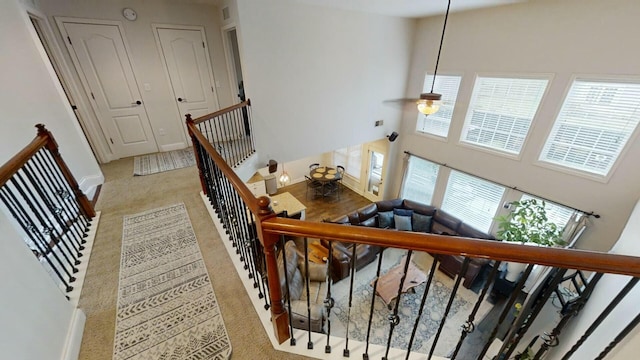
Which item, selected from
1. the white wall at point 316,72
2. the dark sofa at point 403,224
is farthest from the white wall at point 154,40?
the dark sofa at point 403,224

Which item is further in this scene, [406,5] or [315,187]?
[315,187]

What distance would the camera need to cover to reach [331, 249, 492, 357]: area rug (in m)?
3.68

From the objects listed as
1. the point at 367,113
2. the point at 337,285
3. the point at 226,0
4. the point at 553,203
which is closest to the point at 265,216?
the point at 337,285

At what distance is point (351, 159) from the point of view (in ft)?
27.2

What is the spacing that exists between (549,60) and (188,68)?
247 inches

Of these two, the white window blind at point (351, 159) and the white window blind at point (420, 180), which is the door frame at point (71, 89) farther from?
the white window blind at point (420, 180)

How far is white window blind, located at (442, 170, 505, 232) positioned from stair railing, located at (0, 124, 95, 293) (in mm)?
6510

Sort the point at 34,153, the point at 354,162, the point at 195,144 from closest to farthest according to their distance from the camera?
1. the point at 34,153
2. the point at 195,144
3. the point at 354,162

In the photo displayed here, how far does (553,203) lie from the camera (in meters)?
4.25

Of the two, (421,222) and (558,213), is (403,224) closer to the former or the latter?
(421,222)

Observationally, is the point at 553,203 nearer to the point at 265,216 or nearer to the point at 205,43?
the point at 265,216

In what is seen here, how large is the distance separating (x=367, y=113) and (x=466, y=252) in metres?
5.21

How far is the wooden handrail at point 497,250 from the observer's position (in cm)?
85

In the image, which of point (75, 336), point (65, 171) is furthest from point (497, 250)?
point (65, 171)
